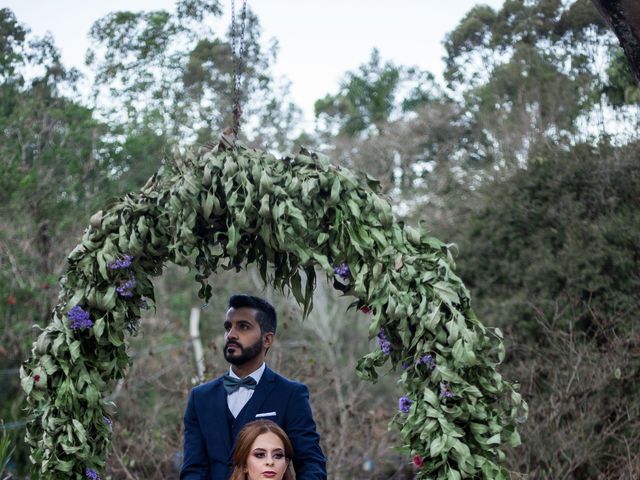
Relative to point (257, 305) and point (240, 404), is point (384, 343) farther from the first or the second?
point (240, 404)

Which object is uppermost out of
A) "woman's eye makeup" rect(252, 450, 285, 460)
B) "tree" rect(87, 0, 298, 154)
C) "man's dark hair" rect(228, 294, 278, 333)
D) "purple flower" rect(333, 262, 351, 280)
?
"tree" rect(87, 0, 298, 154)

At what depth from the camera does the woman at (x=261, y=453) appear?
3.67 meters

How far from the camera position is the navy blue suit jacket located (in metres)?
3.97

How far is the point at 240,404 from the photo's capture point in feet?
13.5

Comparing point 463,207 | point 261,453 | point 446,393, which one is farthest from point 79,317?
point 463,207

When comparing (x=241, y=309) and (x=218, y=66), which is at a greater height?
(x=218, y=66)

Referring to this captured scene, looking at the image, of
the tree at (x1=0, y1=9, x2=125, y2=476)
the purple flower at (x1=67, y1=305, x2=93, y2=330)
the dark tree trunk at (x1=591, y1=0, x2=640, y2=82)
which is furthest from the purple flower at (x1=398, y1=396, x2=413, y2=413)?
the tree at (x1=0, y1=9, x2=125, y2=476)

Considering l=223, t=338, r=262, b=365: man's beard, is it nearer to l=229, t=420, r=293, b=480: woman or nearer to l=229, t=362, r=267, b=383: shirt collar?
l=229, t=362, r=267, b=383: shirt collar

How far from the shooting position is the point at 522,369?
7.83 meters

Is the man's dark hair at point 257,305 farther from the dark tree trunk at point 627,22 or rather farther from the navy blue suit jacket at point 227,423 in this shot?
the dark tree trunk at point 627,22

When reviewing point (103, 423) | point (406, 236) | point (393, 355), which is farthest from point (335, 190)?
point (103, 423)

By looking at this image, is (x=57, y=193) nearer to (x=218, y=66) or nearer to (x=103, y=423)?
(x=218, y=66)

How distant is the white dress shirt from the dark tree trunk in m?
2.44

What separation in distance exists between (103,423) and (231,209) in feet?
4.37
